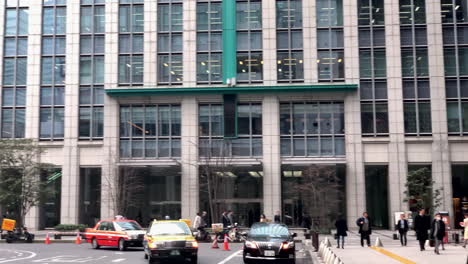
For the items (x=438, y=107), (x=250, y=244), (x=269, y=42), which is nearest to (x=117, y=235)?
(x=250, y=244)

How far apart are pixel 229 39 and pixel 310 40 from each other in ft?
21.9

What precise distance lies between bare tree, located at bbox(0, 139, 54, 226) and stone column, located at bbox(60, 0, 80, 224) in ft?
15.3

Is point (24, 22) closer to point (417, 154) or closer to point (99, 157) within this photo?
point (99, 157)

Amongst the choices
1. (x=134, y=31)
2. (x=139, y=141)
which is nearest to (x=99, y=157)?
(x=139, y=141)

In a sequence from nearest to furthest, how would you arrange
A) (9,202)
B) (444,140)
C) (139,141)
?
(9,202) < (444,140) < (139,141)

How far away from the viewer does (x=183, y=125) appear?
46344 mm

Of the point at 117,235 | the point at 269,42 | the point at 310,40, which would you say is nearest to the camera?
the point at 117,235

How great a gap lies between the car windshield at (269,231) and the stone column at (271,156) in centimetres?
2266

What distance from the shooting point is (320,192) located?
41812 mm

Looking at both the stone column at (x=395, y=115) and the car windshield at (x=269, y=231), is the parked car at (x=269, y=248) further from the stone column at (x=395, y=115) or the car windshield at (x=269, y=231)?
the stone column at (x=395, y=115)

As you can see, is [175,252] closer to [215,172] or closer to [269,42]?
[215,172]

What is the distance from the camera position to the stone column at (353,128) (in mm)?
44188

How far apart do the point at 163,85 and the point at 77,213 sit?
1270 cm

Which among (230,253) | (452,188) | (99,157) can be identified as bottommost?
(230,253)
